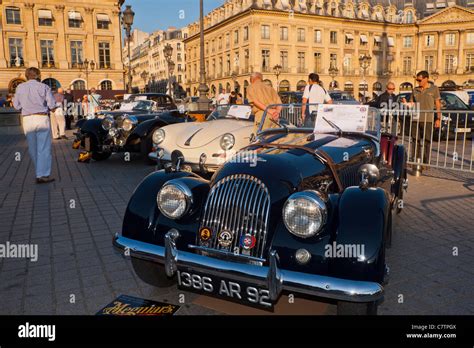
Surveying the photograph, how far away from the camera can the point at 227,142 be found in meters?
6.96

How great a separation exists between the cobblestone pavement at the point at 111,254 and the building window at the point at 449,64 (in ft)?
219

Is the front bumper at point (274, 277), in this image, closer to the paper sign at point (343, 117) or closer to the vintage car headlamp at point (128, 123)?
the paper sign at point (343, 117)

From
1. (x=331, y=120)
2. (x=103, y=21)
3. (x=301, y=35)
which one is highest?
(x=103, y=21)

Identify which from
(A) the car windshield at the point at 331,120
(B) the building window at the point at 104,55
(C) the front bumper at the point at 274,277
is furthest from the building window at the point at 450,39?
(C) the front bumper at the point at 274,277

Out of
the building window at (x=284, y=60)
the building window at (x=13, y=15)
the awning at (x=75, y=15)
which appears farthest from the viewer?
the building window at (x=284, y=60)

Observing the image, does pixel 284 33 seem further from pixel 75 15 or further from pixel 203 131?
pixel 203 131

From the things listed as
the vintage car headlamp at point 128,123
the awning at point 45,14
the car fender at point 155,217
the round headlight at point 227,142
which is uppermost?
the awning at point 45,14

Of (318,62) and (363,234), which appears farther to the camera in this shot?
(318,62)

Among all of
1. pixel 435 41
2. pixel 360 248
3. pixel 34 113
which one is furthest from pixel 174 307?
pixel 435 41

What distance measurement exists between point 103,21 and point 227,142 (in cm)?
4846

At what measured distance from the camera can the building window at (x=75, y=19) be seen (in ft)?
153

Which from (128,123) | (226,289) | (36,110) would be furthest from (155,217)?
(128,123)

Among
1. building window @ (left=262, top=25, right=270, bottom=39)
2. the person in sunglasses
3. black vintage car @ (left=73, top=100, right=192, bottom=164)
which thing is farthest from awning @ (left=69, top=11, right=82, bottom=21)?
the person in sunglasses
